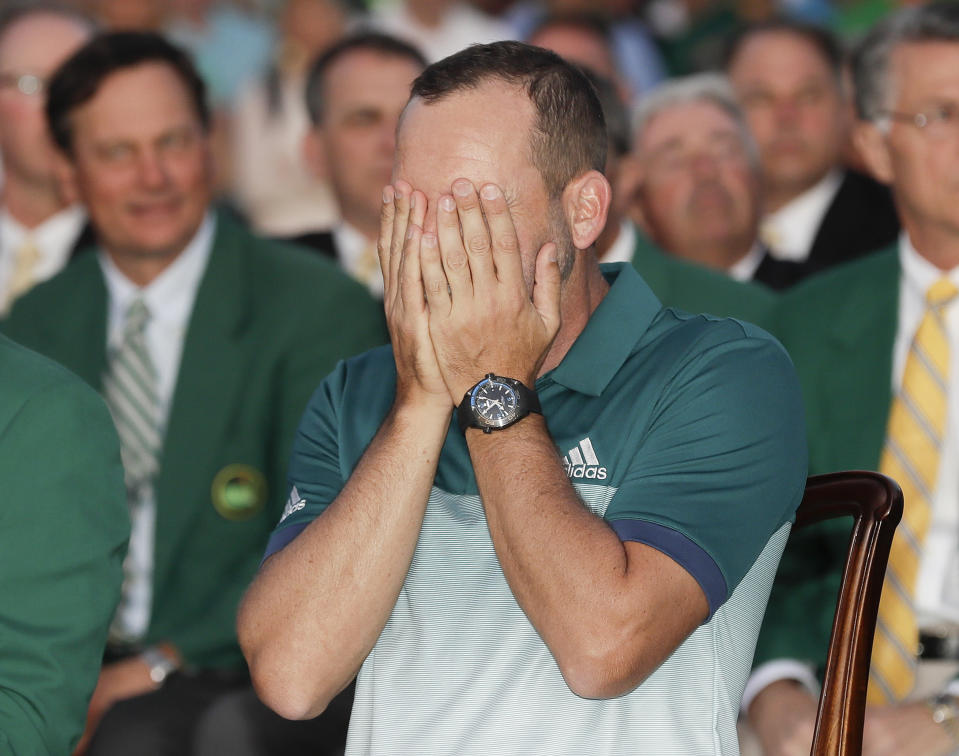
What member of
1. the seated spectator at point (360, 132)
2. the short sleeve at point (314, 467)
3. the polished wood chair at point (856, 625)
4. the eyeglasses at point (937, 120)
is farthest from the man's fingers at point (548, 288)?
the seated spectator at point (360, 132)

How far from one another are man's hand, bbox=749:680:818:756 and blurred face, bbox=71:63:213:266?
1912mm

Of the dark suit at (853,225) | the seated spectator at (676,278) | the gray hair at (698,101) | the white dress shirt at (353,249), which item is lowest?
the dark suit at (853,225)

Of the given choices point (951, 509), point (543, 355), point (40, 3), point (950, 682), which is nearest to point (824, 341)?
point (951, 509)

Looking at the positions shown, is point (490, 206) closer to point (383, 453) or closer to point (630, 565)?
point (383, 453)

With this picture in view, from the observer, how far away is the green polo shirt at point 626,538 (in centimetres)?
198

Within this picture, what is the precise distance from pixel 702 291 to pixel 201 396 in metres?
1.24

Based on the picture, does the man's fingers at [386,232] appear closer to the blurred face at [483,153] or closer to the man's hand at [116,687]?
the blurred face at [483,153]

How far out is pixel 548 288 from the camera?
2.13 m

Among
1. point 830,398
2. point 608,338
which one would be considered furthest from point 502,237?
point 830,398

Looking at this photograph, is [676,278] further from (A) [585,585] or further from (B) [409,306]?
(A) [585,585]

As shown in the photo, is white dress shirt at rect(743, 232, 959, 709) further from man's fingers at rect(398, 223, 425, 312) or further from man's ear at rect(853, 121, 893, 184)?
man's fingers at rect(398, 223, 425, 312)

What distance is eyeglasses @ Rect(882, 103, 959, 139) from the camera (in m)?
3.30

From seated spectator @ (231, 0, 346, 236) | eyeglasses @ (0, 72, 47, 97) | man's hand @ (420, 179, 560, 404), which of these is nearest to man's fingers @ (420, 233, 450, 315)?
man's hand @ (420, 179, 560, 404)

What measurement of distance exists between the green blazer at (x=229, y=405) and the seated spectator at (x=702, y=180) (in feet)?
4.31
